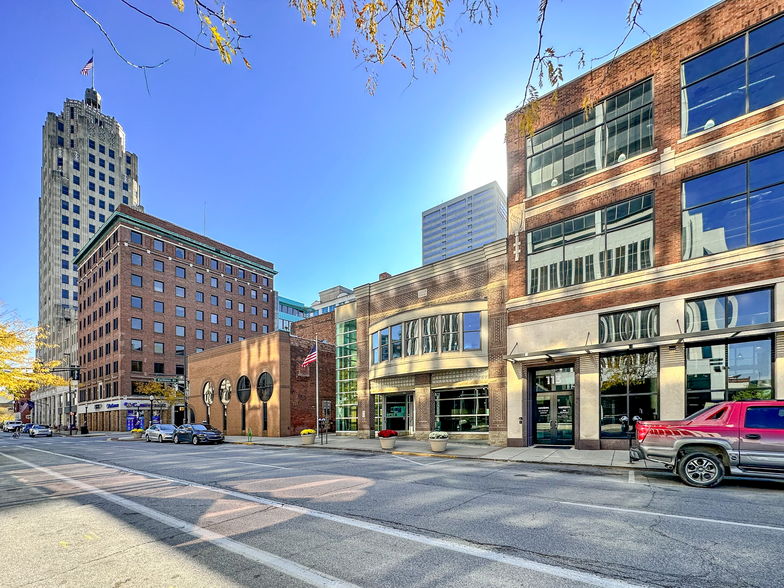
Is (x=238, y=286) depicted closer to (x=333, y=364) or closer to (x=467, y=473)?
(x=333, y=364)

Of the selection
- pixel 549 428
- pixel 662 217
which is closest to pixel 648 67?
pixel 662 217

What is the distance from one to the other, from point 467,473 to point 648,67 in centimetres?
1752

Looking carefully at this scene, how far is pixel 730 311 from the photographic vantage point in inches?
597

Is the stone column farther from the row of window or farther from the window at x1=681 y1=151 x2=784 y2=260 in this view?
the window at x1=681 y1=151 x2=784 y2=260

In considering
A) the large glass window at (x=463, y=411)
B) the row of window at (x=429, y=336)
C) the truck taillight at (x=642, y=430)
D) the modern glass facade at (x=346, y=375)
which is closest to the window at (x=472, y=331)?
the row of window at (x=429, y=336)

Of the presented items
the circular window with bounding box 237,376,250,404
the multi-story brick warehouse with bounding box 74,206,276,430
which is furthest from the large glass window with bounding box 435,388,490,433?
the multi-story brick warehouse with bounding box 74,206,276,430

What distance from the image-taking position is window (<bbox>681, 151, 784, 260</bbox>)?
1472cm

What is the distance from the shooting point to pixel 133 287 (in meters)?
59.9

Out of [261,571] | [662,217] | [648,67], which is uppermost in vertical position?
[648,67]

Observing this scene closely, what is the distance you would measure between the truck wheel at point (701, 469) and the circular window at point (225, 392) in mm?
36422

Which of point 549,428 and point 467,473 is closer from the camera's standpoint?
point 467,473

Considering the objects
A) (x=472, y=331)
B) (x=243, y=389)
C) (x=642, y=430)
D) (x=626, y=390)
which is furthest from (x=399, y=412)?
(x=642, y=430)

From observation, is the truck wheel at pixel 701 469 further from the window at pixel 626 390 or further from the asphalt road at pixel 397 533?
the window at pixel 626 390

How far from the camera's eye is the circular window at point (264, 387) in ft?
115
